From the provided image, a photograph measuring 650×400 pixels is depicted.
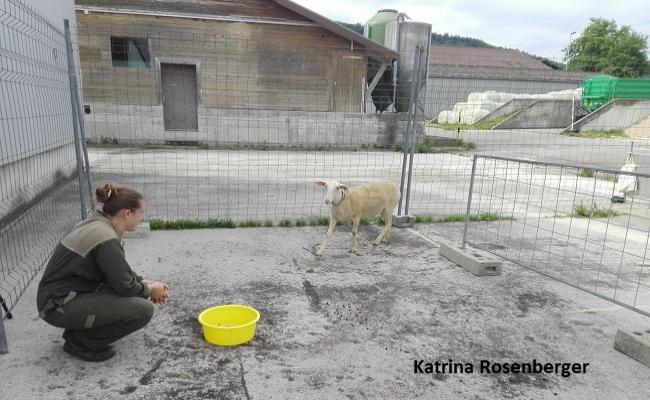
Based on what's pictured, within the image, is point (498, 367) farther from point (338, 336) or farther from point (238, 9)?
point (238, 9)

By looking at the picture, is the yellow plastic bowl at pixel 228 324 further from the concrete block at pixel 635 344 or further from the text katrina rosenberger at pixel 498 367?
the concrete block at pixel 635 344

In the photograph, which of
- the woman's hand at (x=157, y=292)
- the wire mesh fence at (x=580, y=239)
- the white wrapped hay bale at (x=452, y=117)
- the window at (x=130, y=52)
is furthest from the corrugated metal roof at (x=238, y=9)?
the white wrapped hay bale at (x=452, y=117)

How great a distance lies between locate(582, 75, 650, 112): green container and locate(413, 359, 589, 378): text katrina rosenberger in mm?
29033

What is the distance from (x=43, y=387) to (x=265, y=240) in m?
3.35

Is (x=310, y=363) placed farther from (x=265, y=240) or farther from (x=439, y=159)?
(x=439, y=159)

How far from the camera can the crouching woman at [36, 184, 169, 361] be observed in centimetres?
281

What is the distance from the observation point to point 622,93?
91.6 feet

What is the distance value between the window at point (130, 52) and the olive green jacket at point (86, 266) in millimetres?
14984

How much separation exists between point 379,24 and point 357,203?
65.2 ft

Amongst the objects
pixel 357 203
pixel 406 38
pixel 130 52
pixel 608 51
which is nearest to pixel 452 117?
pixel 406 38

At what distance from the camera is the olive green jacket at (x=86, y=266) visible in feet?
9.16

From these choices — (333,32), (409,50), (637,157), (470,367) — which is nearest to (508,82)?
(409,50)

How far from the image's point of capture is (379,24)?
23062 millimetres

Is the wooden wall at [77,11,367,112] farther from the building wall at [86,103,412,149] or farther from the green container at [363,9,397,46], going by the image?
the green container at [363,9,397,46]
